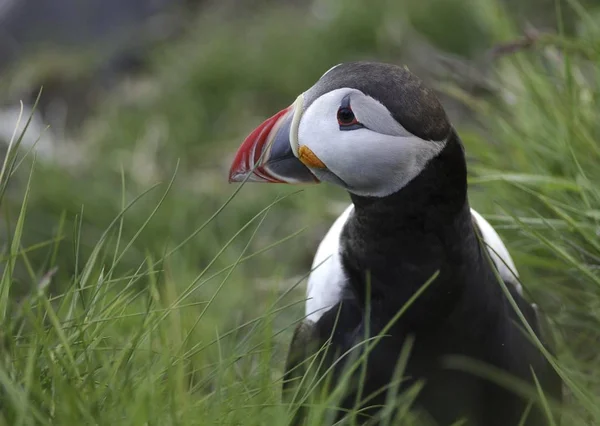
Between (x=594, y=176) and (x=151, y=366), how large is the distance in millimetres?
1274

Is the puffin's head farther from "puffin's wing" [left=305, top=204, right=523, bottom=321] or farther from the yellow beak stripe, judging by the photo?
"puffin's wing" [left=305, top=204, right=523, bottom=321]

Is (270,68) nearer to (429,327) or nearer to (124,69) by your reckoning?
(124,69)

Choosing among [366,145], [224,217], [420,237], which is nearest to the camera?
[366,145]

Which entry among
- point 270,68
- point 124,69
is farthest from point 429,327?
point 124,69

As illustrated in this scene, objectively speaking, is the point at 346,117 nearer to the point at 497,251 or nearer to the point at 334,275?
the point at 334,275

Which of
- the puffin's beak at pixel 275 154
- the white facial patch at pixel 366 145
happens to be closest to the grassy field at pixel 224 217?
the puffin's beak at pixel 275 154

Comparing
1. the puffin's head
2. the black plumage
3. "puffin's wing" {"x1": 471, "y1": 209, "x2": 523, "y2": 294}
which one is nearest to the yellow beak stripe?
the puffin's head

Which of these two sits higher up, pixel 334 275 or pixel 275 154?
pixel 275 154

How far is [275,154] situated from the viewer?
165 centimetres

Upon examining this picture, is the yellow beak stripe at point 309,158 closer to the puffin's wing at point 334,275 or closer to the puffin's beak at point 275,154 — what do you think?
the puffin's beak at point 275,154

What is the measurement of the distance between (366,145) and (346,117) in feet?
0.22

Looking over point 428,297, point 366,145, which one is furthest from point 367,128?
point 428,297

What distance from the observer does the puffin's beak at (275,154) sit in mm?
1621

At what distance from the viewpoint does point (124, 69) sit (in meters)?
5.96
